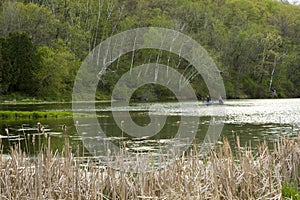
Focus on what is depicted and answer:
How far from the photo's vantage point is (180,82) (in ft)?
314

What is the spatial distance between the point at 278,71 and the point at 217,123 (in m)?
86.8

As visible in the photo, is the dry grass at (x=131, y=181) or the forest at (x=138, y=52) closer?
the dry grass at (x=131, y=181)

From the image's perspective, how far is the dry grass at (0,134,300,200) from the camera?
970 centimetres

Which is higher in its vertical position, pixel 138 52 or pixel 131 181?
pixel 138 52

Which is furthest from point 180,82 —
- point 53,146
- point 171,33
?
point 53,146

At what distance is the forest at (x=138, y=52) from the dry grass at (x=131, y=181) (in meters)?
65.6

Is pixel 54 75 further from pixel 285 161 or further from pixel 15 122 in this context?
pixel 285 161

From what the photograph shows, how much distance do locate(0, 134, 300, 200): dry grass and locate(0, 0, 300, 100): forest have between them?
65579 millimetres

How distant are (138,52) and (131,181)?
3759 inches

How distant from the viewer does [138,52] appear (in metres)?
105

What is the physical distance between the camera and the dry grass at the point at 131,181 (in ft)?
31.8

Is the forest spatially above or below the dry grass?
above

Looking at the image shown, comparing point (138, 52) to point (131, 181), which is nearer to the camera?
point (131, 181)

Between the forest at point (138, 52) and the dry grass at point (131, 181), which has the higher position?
the forest at point (138, 52)
